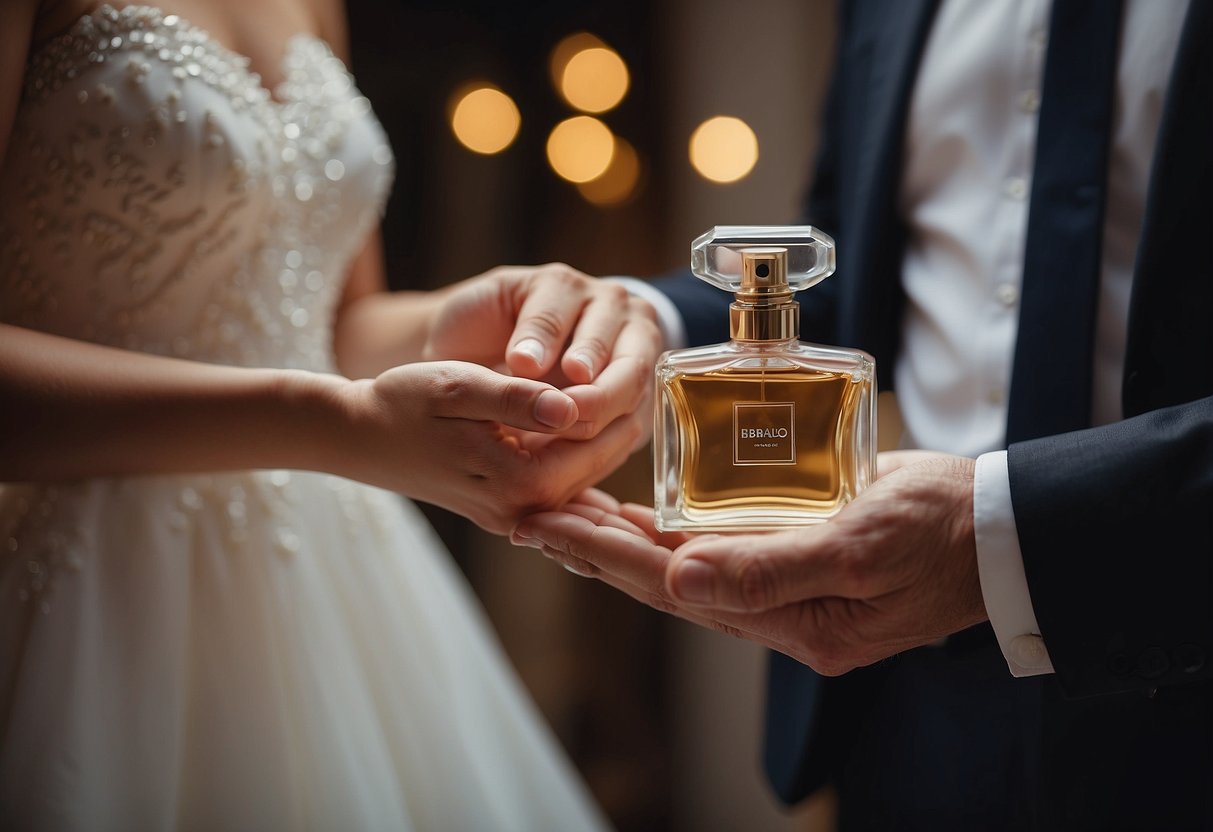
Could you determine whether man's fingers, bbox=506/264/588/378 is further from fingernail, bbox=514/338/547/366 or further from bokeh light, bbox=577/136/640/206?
bokeh light, bbox=577/136/640/206

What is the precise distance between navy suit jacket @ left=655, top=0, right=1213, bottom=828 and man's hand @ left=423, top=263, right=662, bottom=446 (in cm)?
19

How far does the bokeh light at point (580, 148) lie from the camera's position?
7.57 feet

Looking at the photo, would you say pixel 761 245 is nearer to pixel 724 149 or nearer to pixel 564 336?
pixel 564 336

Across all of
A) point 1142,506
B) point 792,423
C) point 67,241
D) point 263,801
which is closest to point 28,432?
point 67,241

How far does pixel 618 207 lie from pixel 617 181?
6 centimetres

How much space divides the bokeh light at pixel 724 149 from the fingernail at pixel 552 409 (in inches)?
59.0

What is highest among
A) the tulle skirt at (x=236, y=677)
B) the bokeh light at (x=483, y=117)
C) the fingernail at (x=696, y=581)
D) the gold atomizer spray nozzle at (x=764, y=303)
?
the bokeh light at (x=483, y=117)

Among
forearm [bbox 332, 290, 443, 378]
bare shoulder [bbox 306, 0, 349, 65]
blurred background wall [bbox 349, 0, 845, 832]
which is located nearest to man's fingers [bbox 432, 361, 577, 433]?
forearm [bbox 332, 290, 443, 378]

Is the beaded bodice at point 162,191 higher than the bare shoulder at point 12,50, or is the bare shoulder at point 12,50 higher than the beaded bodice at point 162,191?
the bare shoulder at point 12,50

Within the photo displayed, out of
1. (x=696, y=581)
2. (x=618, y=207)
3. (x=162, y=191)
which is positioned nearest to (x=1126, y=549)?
(x=696, y=581)

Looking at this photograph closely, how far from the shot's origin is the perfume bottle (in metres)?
0.91

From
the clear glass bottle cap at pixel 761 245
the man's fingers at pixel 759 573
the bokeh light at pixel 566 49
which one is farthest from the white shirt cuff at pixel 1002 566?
the bokeh light at pixel 566 49

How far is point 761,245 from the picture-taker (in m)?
0.87

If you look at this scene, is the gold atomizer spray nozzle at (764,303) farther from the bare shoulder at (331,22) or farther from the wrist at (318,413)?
the bare shoulder at (331,22)
